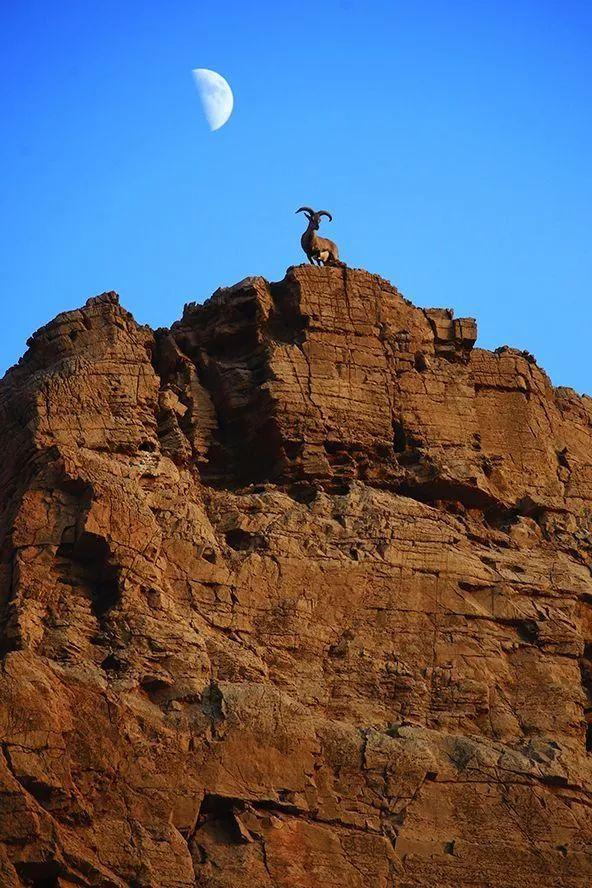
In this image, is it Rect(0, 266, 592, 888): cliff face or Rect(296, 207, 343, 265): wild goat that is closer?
Rect(0, 266, 592, 888): cliff face

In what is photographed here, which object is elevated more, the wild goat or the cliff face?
the wild goat

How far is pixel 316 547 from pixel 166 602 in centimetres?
347

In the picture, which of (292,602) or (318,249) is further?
(318,249)

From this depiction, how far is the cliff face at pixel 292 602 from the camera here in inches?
1284

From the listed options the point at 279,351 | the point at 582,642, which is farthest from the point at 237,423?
the point at 582,642

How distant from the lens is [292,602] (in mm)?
36281

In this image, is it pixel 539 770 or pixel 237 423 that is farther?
pixel 237 423

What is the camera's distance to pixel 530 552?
39.5 m

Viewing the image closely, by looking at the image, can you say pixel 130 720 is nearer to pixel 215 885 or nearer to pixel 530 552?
pixel 215 885

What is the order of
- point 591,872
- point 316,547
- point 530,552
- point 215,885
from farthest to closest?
point 530,552, point 316,547, point 591,872, point 215,885

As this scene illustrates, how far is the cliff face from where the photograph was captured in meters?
32.6

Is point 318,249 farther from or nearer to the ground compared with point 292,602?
farther from the ground

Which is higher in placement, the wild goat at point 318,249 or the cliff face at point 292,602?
the wild goat at point 318,249

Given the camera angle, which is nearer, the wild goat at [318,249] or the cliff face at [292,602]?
the cliff face at [292,602]
